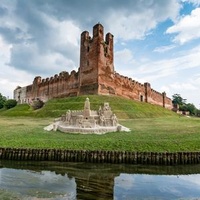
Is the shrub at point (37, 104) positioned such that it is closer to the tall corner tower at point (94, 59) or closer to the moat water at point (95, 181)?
the tall corner tower at point (94, 59)

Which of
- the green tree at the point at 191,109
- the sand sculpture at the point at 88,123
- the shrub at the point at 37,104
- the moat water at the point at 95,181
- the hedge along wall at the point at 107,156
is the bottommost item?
the moat water at the point at 95,181

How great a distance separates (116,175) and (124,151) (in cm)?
267

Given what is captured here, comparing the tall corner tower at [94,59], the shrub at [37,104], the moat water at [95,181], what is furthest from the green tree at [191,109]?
the moat water at [95,181]

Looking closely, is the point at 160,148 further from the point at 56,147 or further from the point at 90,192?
the point at 90,192

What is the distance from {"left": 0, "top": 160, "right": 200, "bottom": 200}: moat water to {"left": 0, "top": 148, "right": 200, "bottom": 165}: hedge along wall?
→ 20.2 inches

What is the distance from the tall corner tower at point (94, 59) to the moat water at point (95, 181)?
35.3 meters

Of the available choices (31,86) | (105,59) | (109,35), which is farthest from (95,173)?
(31,86)

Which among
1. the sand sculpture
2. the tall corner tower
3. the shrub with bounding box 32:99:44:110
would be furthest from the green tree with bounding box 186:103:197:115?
the sand sculpture

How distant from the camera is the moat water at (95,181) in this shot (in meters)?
8.70

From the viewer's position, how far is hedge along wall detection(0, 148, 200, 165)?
13539mm

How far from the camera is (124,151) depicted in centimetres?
1395

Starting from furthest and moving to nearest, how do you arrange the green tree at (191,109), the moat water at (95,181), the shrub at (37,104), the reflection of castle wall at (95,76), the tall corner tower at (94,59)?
the green tree at (191,109) < the shrub at (37,104) < the reflection of castle wall at (95,76) < the tall corner tower at (94,59) < the moat water at (95,181)

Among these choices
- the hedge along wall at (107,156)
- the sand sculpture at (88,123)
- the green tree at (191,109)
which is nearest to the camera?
the hedge along wall at (107,156)

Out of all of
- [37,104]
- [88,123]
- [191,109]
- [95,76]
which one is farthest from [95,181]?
[191,109]
